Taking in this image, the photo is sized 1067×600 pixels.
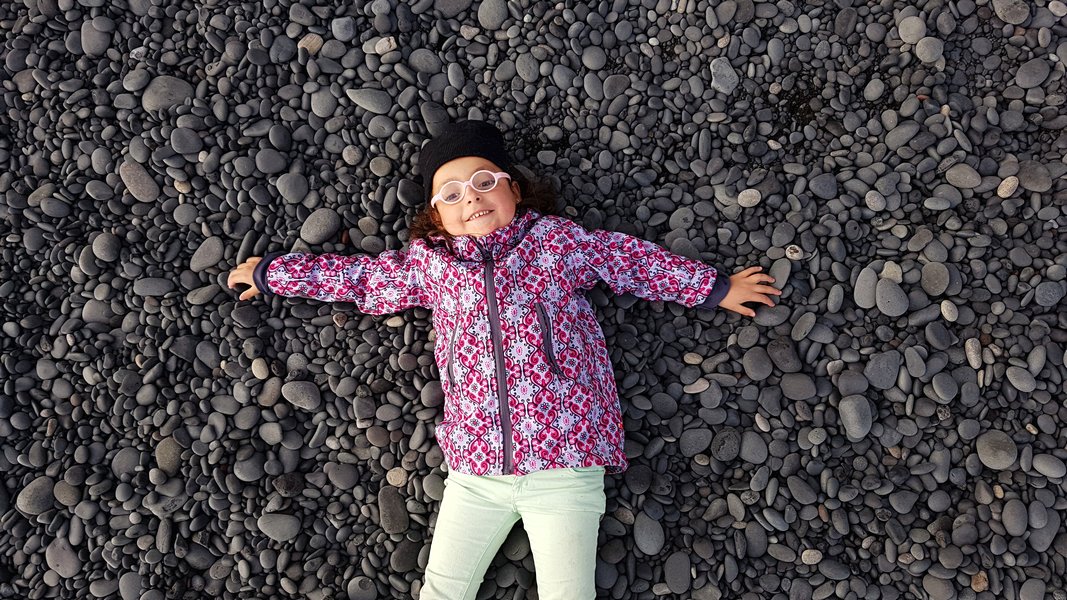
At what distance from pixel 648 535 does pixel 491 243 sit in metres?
1.49

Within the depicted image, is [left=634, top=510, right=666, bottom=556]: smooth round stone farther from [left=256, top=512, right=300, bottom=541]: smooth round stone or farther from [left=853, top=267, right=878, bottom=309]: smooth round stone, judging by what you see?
[left=256, top=512, right=300, bottom=541]: smooth round stone

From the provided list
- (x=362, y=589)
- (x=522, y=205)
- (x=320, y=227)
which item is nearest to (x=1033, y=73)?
(x=522, y=205)

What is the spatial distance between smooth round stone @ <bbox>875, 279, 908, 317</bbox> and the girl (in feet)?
1.67

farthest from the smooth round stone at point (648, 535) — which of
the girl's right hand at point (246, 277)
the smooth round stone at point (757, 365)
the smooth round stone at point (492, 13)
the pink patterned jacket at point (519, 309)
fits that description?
the smooth round stone at point (492, 13)

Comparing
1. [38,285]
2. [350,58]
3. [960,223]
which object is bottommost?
[38,285]

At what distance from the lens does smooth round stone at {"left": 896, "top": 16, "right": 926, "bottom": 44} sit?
3389 mm

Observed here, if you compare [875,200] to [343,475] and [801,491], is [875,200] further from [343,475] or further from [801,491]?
[343,475]

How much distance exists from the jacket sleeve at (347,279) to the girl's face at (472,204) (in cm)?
32

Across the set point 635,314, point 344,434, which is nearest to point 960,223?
point 635,314

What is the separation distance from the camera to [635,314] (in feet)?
10.9

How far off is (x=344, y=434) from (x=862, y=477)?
2.42 metres

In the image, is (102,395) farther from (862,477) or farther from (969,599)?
(969,599)

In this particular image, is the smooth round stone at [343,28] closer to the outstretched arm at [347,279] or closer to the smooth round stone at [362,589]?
the outstretched arm at [347,279]

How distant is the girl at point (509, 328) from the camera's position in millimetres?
2867
